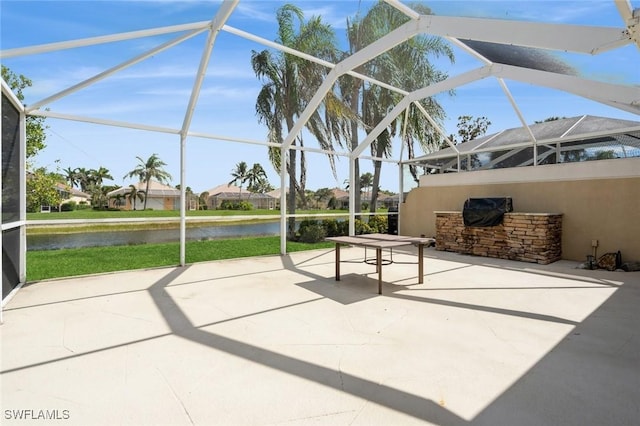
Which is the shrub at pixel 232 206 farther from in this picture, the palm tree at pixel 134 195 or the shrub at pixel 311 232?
the shrub at pixel 311 232

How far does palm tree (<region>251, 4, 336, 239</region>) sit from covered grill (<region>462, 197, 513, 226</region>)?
17.9ft

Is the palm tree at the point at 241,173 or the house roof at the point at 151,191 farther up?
the palm tree at the point at 241,173

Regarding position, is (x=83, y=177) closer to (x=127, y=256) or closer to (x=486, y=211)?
(x=127, y=256)

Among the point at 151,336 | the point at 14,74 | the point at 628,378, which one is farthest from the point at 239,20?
the point at 14,74

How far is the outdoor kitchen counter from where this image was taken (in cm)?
743

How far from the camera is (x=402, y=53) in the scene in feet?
42.4

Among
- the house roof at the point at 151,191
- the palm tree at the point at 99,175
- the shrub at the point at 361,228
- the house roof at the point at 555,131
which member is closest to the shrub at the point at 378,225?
the shrub at the point at 361,228

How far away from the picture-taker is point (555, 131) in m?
9.27

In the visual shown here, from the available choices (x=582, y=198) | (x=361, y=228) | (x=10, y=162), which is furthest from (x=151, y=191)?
(x=582, y=198)

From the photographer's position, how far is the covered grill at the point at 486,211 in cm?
814

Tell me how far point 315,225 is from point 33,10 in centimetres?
876

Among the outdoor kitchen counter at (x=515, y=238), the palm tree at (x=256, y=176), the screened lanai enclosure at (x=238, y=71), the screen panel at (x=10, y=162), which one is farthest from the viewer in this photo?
the palm tree at (x=256, y=176)

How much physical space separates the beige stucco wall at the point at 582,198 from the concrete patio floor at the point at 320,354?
99.7 inches

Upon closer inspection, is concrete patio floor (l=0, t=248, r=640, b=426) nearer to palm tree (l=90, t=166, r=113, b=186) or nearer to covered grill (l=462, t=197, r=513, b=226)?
covered grill (l=462, t=197, r=513, b=226)
